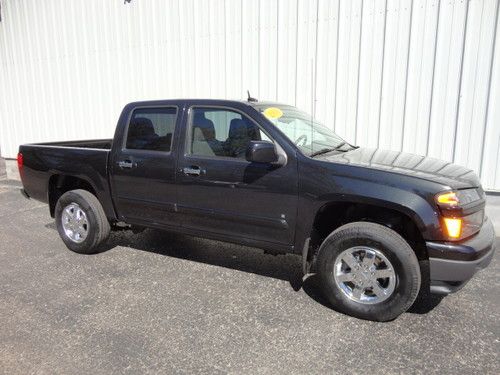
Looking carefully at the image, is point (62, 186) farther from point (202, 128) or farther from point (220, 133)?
point (220, 133)

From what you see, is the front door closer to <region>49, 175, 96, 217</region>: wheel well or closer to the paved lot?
the paved lot

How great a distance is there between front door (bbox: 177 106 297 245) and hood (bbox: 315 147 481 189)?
529mm

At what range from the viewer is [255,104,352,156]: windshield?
12.9 feet

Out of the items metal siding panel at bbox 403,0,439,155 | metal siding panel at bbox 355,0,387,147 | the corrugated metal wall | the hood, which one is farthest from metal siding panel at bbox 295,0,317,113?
the hood

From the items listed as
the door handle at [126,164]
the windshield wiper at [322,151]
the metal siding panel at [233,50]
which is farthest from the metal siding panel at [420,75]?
the door handle at [126,164]

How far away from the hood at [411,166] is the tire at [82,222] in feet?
8.98

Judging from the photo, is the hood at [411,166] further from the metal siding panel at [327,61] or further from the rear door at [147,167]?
the metal siding panel at [327,61]

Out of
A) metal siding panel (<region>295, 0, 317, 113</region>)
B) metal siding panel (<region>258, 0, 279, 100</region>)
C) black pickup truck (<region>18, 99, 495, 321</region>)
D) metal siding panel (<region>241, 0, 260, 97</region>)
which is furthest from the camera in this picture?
metal siding panel (<region>241, 0, 260, 97</region>)

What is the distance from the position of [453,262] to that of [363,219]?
80 cm

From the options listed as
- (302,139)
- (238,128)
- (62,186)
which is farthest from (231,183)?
(62,186)

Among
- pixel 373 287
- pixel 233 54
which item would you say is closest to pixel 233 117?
pixel 373 287

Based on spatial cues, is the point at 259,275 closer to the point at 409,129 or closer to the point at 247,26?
the point at 409,129

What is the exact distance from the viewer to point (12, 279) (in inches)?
173

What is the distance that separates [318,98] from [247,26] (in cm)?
175
